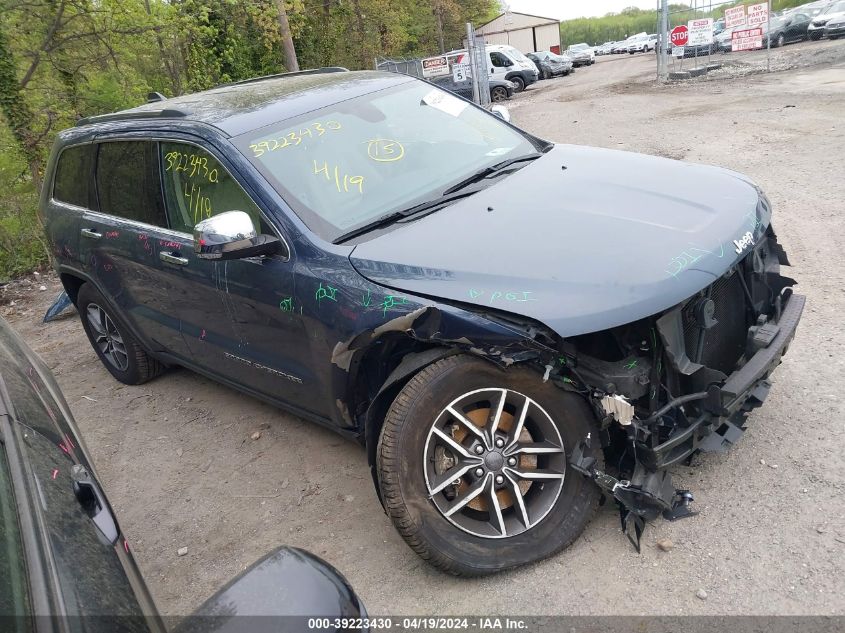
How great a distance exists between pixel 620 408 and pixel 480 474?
62cm

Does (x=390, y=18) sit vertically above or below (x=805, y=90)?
above

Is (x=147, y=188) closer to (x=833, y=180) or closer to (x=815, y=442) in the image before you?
(x=815, y=442)

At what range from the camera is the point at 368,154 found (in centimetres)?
354

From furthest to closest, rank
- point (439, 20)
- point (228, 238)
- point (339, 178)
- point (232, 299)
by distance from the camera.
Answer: point (439, 20)
point (232, 299)
point (339, 178)
point (228, 238)

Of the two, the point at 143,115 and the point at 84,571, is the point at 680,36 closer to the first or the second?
the point at 143,115

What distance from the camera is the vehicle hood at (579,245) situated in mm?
2527

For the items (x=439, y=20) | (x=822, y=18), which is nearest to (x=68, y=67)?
(x=822, y=18)

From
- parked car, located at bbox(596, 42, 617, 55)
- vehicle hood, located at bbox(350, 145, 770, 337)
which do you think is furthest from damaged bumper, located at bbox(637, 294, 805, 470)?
parked car, located at bbox(596, 42, 617, 55)

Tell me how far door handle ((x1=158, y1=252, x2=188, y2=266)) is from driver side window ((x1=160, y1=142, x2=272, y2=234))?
0.15m

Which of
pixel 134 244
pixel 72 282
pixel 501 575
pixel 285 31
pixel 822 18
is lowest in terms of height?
pixel 501 575

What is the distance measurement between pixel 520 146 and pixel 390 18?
31956 millimetres

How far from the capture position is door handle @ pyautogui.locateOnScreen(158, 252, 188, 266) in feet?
12.3

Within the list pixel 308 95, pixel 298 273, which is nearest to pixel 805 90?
pixel 308 95

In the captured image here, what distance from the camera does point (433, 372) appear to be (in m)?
2.70
